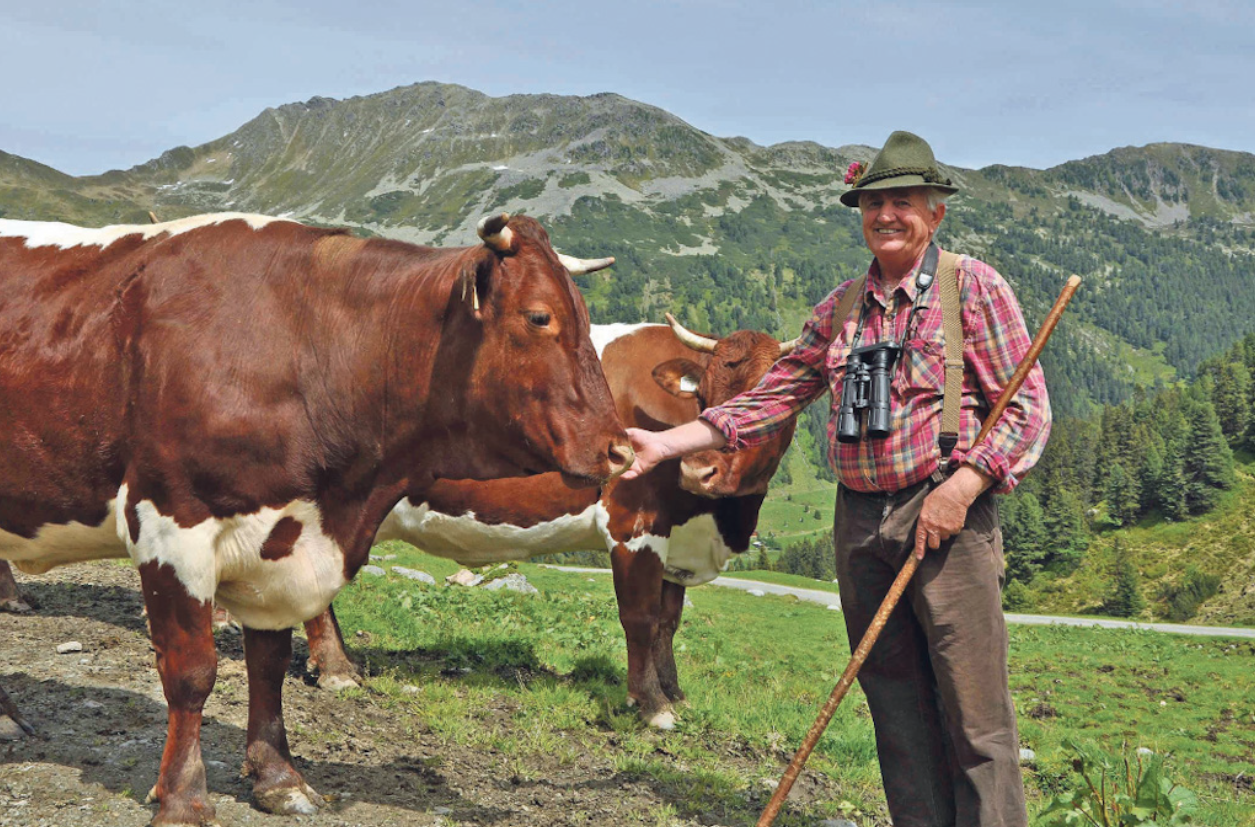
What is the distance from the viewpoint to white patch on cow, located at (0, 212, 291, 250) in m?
6.29

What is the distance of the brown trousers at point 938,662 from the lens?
481cm

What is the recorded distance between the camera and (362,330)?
19.6 ft

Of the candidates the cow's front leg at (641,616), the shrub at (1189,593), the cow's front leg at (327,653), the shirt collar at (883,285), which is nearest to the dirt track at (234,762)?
the cow's front leg at (327,653)

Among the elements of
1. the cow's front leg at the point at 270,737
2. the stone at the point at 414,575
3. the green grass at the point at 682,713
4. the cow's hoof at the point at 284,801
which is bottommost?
the stone at the point at 414,575

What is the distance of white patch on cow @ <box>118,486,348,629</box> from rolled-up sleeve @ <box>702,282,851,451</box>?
2475mm

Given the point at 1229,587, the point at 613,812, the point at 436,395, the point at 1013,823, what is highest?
the point at 436,395

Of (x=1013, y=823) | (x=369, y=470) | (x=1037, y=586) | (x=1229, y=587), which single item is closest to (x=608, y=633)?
(x=369, y=470)

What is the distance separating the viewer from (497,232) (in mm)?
5496

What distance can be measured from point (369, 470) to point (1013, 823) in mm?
4020

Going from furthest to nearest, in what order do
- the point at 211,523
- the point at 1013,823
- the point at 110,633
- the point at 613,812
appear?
the point at 110,633 → the point at 613,812 → the point at 211,523 → the point at 1013,823

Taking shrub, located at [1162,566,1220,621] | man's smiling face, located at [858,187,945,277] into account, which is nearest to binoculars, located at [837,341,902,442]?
man's smiling face, located at [858,187,945,277]

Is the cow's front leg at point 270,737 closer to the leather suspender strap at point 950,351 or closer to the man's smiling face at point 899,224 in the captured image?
the leather suspender strap at point 950,351

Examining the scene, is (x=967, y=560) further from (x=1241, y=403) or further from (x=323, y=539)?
(x=1241, y=403)

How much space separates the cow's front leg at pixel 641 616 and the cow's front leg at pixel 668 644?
0.45 meters
